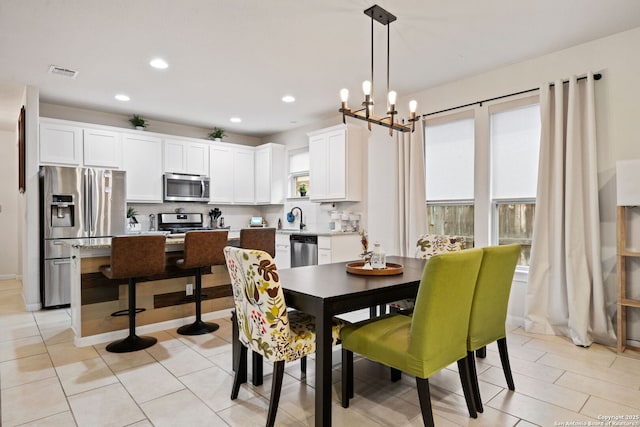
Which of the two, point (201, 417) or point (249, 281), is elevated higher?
point (249, 281)

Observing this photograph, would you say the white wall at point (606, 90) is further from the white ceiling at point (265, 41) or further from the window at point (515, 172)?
the window at point (515, 172)

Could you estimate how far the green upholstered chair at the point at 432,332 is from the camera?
1747 millimetres

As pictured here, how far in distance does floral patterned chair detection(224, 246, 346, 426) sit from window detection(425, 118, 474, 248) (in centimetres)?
281

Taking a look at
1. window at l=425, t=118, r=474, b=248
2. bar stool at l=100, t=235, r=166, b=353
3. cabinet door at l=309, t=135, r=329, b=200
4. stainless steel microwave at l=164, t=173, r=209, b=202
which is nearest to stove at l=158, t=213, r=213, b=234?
stainless steel microwave at l=164, t=173, r=209, b=202

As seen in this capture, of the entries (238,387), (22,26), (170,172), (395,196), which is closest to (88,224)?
(170,172)

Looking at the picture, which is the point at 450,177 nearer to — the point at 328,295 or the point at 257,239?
the point at 257,239

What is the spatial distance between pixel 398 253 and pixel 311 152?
6.92 feet

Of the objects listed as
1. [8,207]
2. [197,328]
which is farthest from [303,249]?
[8,207]

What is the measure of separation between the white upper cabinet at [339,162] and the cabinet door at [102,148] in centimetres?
290

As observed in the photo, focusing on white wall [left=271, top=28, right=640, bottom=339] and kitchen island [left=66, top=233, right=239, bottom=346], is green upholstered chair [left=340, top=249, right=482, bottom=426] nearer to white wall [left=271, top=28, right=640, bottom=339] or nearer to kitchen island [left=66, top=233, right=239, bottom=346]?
white wall [left=271, top=28, right=640, bottom=339]

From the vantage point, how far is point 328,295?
189 cm

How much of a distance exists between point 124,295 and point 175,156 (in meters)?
2.99

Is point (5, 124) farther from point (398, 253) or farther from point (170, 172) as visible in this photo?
point (398, 253)

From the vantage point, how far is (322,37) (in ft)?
10.4
